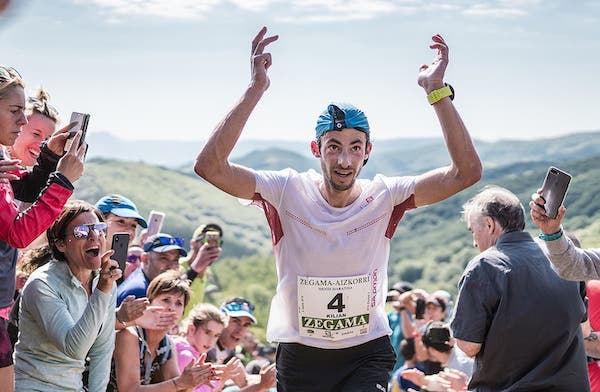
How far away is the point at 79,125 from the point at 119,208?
64.7 inches

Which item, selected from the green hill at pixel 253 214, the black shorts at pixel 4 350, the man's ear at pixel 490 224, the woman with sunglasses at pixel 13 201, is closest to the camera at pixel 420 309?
the man's ear at pixel 490 224

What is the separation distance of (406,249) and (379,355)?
106853 mm

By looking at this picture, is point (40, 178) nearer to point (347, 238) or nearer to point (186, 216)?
point (347, 238)

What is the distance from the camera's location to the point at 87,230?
15.3 feet

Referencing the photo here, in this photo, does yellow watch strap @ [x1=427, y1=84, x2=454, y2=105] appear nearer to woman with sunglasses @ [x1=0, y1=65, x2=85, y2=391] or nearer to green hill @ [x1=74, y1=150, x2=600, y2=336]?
woman with sunglasses @ [x1=0, y1=65, x2=85, y2=391]

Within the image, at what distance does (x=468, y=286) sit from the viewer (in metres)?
4.99

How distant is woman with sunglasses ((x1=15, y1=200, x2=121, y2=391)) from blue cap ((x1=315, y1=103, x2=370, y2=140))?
131 cm

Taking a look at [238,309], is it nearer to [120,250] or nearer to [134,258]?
[134,258]

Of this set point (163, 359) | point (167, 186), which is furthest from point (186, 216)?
point (163, 359)

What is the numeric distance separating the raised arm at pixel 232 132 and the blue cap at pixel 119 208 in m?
2.03

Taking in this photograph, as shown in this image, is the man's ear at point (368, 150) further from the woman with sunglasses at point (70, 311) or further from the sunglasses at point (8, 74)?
the sunglasses at point (8, 74)

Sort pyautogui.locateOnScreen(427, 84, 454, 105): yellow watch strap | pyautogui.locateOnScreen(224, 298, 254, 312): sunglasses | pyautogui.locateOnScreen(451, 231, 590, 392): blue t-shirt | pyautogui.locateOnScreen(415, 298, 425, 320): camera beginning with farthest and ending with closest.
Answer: pyautogui.locateOnScreen(415, 298, 425, 320): camera
pyautogui.locateOnScreen(224, 298, 254, 312): sunglasses
pyautogui.locateOnScreen(451, 231, 590, 392): blue t-shirt
pyautogui.locateOnScreen(427, 84, 454, 105): yellow watch strap

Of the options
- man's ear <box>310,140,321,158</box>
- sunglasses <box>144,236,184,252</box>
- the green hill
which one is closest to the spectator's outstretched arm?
man's ear <box>310,140,321,158</box>

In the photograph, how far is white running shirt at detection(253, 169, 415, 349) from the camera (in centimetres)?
450
